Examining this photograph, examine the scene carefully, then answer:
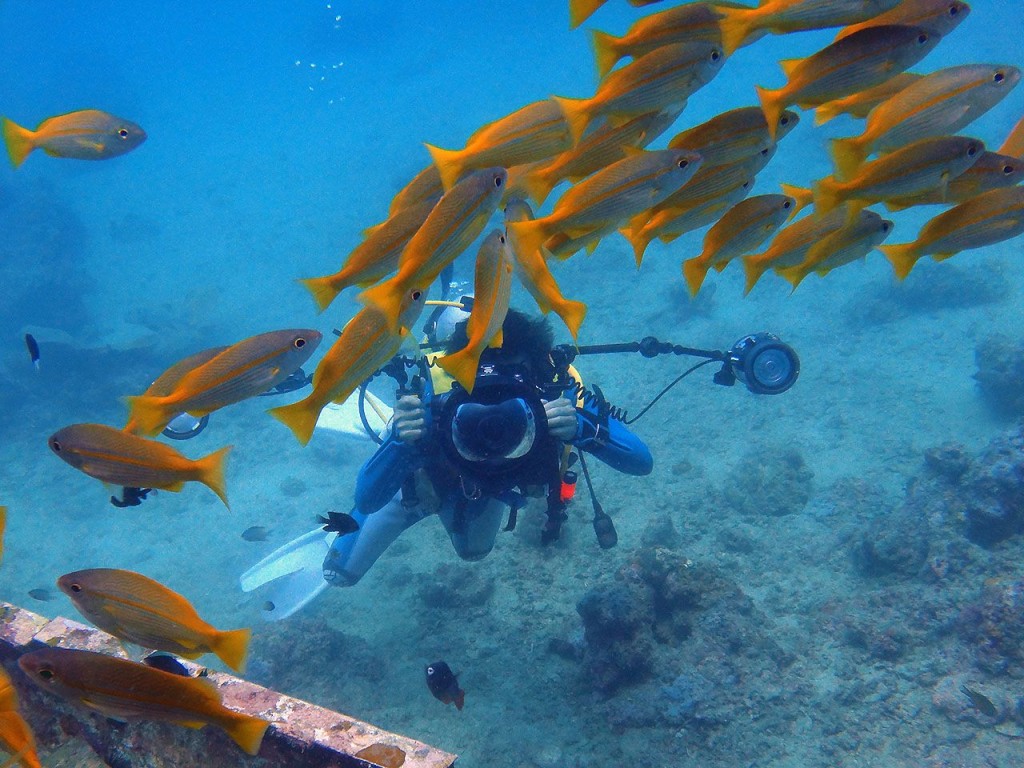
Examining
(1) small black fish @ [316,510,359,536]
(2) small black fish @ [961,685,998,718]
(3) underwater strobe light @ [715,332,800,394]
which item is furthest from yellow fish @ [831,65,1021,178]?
(2) small black fish @ [961,685,998,718]

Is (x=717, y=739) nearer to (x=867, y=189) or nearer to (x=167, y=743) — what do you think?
(x=167, y=743)

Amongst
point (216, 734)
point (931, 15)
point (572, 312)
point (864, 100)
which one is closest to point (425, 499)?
point (216, 734)

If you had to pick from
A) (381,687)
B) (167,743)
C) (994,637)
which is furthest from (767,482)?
(167,743)

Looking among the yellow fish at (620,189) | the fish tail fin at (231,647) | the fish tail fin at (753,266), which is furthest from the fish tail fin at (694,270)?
the fish tail fin at (231,647)

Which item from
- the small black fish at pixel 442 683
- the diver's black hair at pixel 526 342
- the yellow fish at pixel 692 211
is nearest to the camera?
the yellow fish at pixel 692 211

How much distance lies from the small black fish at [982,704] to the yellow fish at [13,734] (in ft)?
20.1

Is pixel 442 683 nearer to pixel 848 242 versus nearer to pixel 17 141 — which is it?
pixel 848 242

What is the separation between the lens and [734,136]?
1.95 m

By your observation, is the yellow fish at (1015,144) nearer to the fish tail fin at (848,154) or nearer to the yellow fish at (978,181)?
the yellow fish at (978,181)

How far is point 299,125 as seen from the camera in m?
86.9

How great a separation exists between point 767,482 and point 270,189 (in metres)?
53.0

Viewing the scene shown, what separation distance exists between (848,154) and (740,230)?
441 mm

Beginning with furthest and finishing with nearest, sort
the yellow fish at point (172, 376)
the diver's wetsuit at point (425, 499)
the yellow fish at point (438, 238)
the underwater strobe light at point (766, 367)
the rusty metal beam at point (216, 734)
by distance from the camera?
the diver's wetsuit at point (425, 499)
the underwater strobe light at point (766, 367)
the rusty metal beam at point (216, 734)
the yellow fish at point (172, 376)
the yellow fish at point (438, 238)

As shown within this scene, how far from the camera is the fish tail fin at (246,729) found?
183cm
